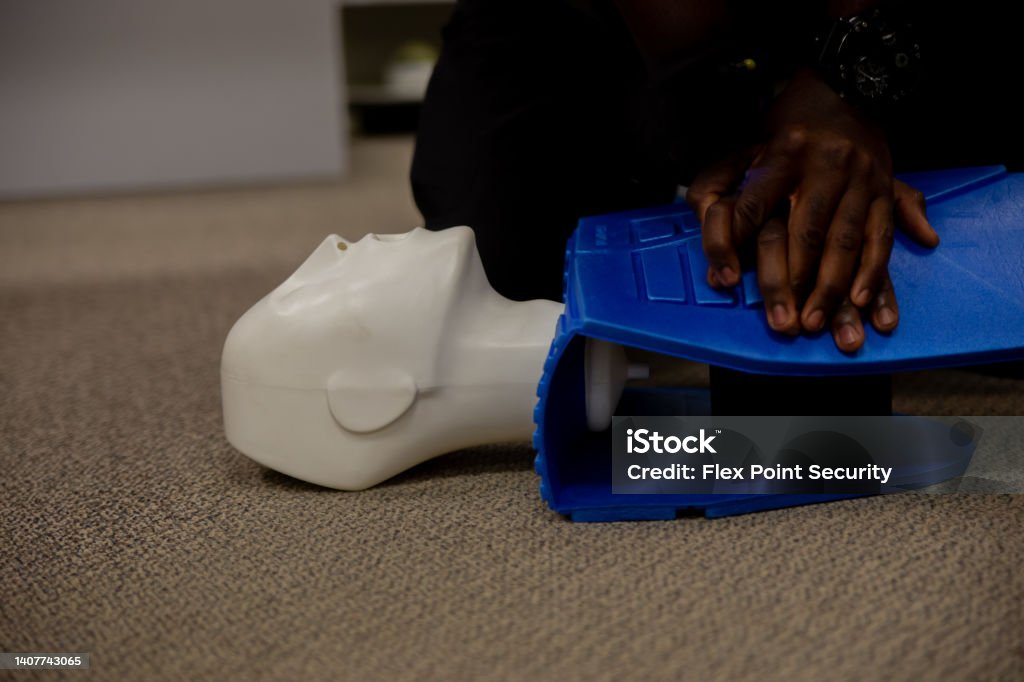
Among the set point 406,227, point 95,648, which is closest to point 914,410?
point 95,648

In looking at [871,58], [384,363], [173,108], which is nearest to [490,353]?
[384,363]

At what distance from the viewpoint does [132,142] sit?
2494 millimetres

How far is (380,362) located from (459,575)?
14 cm

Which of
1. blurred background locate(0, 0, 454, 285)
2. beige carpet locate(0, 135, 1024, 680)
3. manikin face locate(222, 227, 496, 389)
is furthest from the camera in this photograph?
blurred background locate(0, 0, 454, 285)

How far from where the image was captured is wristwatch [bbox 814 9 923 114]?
623 millimetres

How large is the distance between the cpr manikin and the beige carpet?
37 mm

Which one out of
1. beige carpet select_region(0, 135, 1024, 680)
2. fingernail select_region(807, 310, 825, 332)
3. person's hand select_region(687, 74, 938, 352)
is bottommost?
beige carpet select_region(0, 135, 1024, 680)

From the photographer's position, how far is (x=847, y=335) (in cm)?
53

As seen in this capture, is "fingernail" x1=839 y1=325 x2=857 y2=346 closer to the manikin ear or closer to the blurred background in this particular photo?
the manikin ear

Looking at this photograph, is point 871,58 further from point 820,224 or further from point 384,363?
point 384,363

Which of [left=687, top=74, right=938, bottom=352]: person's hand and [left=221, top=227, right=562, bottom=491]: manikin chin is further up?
[left=687, top=74, right=938, bottom=352]: person's hand

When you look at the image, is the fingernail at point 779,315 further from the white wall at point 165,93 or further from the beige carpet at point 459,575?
the white wall at point 165,93

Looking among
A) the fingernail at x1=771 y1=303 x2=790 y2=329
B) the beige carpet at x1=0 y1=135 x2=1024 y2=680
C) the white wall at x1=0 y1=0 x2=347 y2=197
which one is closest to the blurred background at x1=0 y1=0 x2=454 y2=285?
the white wall at x1=0 y1=0 x2=347 y2=197

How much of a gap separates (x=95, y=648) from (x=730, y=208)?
0.41 m
